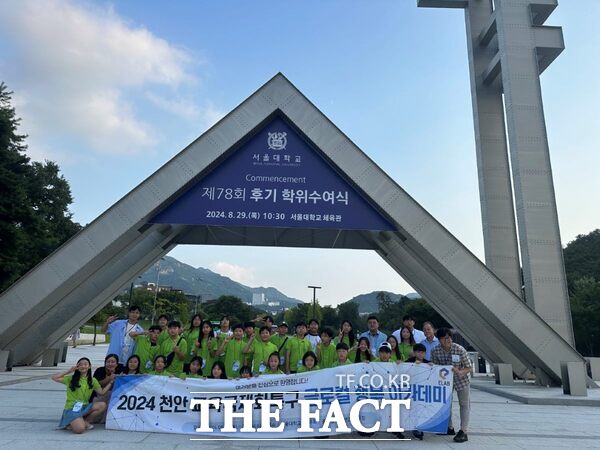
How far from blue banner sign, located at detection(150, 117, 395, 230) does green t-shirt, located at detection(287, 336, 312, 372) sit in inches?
214

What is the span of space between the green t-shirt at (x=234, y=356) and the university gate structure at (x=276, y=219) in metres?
5.46

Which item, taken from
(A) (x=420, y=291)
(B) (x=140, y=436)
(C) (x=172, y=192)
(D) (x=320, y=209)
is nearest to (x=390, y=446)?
(B) (x=140, y=436)

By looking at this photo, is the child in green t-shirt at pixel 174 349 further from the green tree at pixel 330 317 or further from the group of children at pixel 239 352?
the green tree at pixel 330 317

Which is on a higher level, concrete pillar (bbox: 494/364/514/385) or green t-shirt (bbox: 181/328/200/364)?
green t-shirt (bbox: 181/328/200/364)

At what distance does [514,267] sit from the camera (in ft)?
60.2

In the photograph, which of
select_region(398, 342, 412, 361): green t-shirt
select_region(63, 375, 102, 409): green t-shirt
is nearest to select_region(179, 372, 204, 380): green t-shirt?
select_region(63, 375, 102, 409): green t-shirt

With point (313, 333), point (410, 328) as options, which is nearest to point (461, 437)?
point (410, 328)

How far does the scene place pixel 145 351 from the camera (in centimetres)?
778

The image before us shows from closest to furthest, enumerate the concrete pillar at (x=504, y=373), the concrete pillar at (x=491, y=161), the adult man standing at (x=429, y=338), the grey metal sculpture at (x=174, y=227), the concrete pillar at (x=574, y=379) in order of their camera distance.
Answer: the adult man standing at (x=429, y=338), the concrete pillar at (x=574, y=379), the grey metal sculpture at (x=174, y=227), the concrete pillar at (x=504, y=373), the concrete pillar at (x=491, y=161)

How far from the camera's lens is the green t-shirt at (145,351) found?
766 centimetres

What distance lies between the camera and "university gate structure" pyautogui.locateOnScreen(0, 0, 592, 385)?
39.3 feet

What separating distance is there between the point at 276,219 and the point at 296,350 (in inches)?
224

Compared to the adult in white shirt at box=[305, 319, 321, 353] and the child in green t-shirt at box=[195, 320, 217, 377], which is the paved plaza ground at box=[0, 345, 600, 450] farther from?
the adult in white shirt at box=[305, 319, 321, 353]

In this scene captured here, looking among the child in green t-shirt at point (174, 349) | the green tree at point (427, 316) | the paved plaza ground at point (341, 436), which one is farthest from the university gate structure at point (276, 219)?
the green tree at point (427, 316)
